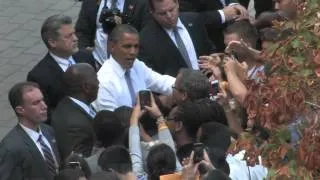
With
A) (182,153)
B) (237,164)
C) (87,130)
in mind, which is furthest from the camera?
(87,130)

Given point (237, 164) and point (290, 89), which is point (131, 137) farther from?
point (290, 89)

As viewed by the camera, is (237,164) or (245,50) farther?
(245,50)

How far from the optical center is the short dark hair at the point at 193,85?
7391 mm

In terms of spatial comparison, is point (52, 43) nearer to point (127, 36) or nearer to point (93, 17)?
point (127, 36)

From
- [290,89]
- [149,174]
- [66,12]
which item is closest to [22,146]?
[149,174]

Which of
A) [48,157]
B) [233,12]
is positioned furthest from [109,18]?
[48,157]

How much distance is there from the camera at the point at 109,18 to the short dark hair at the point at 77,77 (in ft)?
6.17

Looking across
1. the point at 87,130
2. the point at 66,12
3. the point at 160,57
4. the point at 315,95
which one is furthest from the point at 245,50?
the point at 66,12

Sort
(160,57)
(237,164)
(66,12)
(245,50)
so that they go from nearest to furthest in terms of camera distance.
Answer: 1. (237,164)
2. (245,50)
3. (160,57)
4. (66,12)

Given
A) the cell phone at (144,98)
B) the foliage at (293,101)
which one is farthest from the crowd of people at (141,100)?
the foliage at (293,101)

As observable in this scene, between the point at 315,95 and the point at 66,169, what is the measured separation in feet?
7.55

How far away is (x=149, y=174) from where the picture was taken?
6137 mm

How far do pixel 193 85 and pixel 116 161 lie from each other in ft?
4.74

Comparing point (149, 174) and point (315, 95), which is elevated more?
point (315, 95)
